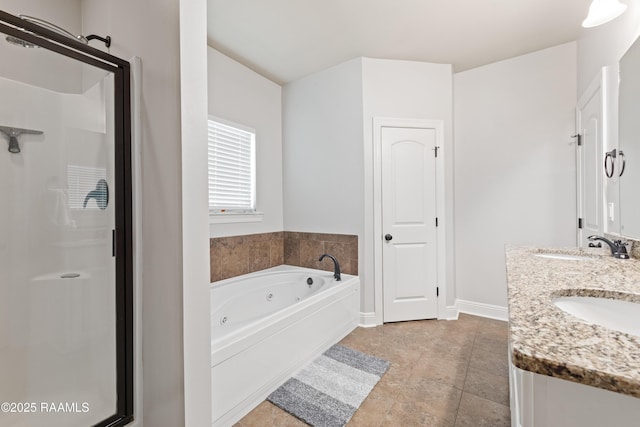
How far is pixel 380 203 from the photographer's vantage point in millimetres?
2930

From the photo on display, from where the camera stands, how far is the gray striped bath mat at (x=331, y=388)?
5.30ft

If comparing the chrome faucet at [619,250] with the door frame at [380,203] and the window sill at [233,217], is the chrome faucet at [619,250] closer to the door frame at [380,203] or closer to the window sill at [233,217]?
the door frame at [380,203]

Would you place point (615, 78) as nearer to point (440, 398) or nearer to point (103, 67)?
point (440, 398)

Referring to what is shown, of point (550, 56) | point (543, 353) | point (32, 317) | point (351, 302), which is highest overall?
point (550, 56)

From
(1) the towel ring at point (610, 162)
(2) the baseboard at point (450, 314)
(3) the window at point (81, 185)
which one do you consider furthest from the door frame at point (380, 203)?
(3) the window at point (81, 185)

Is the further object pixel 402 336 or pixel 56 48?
pixel 402 336

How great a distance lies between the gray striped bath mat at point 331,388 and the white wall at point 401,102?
2.65ft

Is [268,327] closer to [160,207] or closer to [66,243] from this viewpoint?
[160,207]

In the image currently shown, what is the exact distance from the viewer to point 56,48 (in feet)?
4.12

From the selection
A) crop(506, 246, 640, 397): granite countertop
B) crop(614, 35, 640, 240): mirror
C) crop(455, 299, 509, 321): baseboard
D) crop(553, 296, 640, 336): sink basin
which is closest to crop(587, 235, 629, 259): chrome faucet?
crop(614, 35, 640, 240): mirror

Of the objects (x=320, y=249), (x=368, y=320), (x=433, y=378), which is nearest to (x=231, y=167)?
(x=320, y=249)

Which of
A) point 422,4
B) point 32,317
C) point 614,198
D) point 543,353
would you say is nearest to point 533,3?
point 422,4

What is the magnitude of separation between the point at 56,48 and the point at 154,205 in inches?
31.7

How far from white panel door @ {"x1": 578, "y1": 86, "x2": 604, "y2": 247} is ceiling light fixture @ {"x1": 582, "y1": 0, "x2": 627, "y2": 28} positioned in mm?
675
